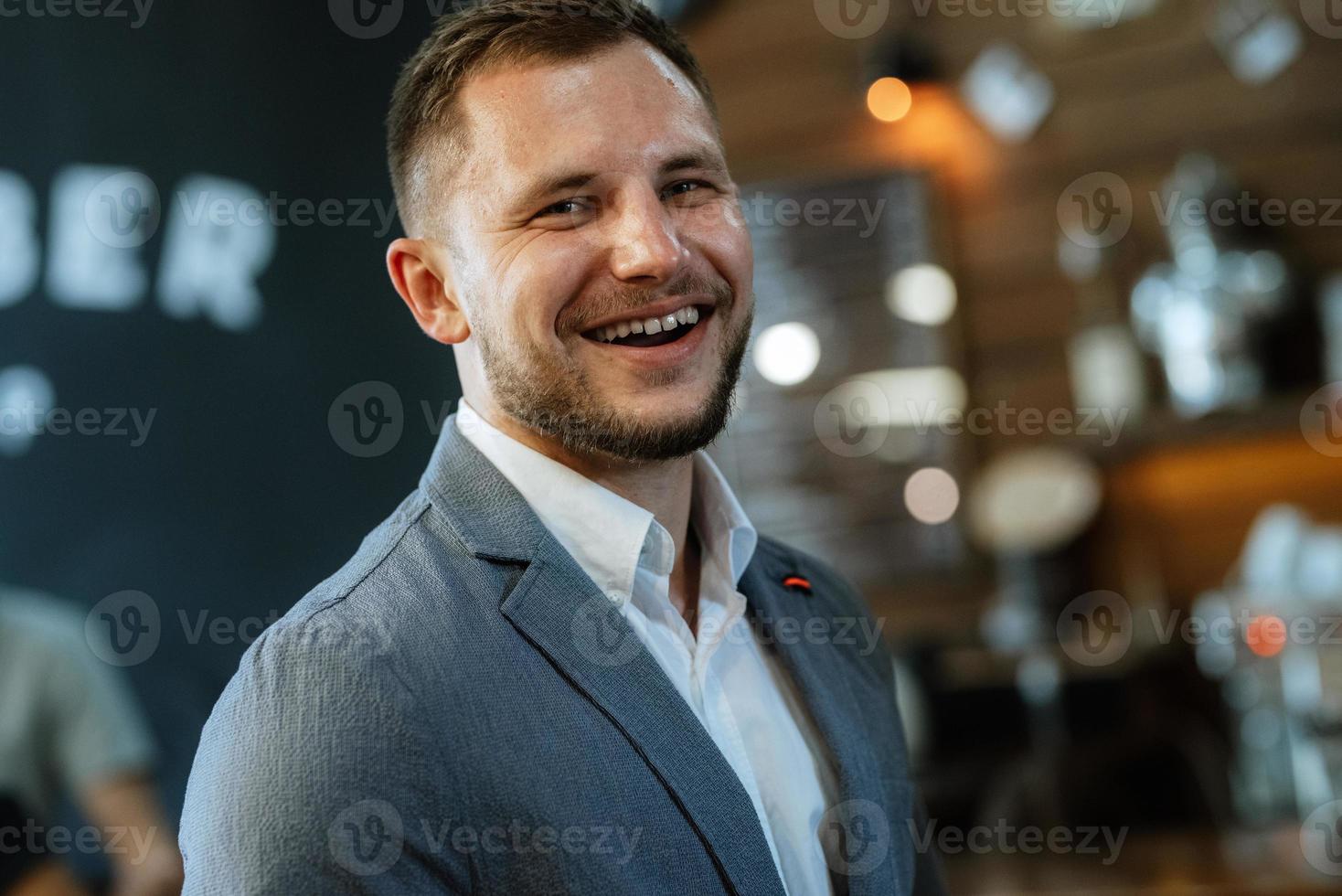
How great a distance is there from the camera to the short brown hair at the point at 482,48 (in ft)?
3.76

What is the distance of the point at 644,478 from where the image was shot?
45.7 inches

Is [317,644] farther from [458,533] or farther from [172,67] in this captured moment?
[172,67]

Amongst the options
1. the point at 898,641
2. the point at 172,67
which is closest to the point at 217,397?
the point at 172,67

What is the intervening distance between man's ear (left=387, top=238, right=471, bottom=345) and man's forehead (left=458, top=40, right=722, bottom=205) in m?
0.10

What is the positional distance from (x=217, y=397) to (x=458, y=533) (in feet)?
3.58

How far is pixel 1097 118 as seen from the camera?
3086 millimetres
